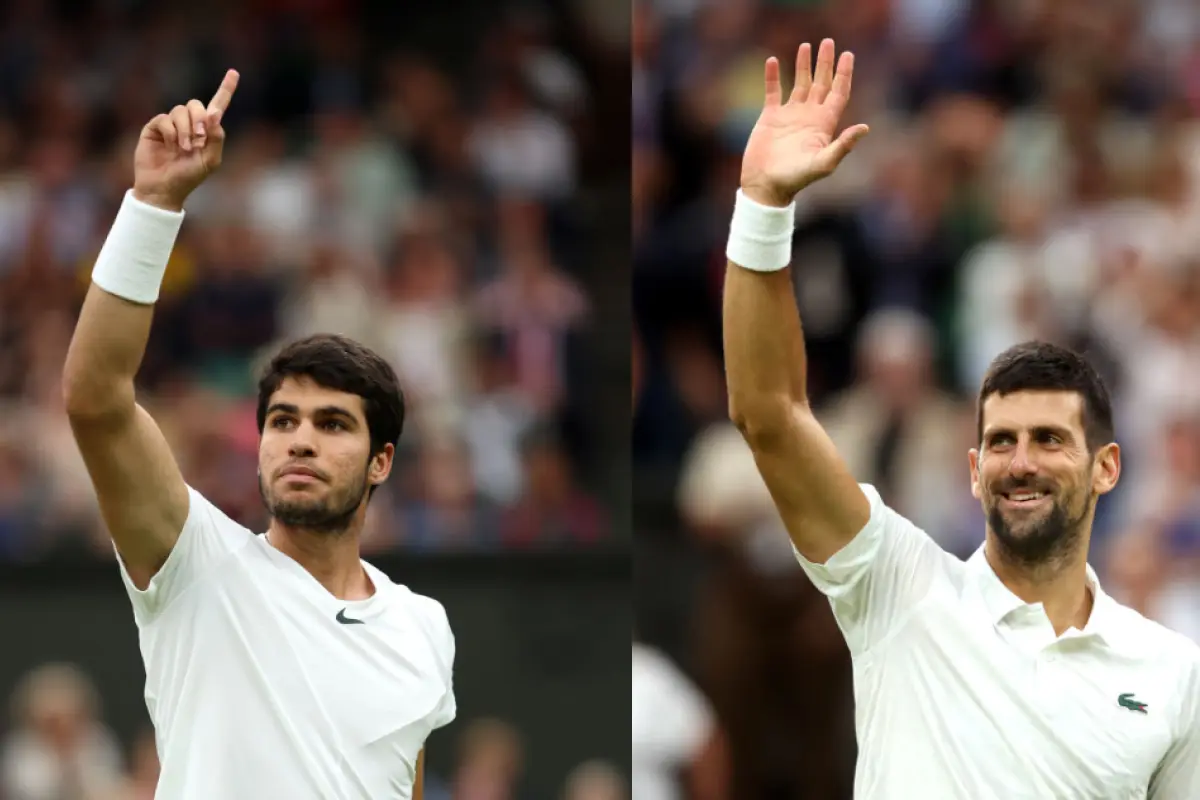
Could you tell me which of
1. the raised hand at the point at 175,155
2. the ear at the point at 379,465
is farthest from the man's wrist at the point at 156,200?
the ear at the point at 379,465

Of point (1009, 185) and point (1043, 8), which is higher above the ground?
point (1043, 8)

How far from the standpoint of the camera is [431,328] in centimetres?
1104

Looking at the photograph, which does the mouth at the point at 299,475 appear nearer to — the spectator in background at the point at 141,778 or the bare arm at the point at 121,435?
the bare arm at the point at 121,435

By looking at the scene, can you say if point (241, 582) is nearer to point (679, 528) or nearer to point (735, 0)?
point (679, 528)

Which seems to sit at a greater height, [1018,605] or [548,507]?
[1018,605]

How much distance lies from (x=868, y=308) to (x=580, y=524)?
1.85 metres

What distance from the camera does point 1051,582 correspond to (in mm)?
4727

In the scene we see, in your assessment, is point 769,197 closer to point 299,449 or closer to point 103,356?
point 299,449

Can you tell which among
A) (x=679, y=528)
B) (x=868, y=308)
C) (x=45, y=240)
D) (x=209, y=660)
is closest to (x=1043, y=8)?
(x=868, y=308)

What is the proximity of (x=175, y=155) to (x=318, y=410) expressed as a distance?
71 cm

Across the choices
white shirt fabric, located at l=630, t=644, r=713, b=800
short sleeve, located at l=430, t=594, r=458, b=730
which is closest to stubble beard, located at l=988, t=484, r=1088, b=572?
short sleeve, located at l=430, t=594, r=458, b=730

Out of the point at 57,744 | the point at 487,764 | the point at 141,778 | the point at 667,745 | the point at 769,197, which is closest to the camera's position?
the point at 769,197

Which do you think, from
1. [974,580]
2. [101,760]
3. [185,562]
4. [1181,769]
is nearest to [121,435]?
[185,562]

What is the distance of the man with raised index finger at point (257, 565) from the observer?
4.34 m
